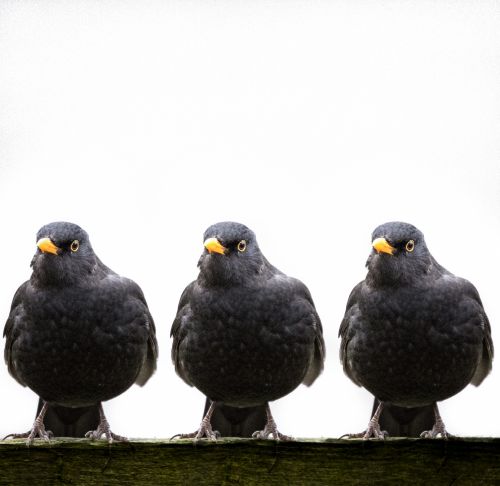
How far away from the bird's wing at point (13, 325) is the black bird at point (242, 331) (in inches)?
31.4

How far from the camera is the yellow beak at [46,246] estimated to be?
386 centimetres

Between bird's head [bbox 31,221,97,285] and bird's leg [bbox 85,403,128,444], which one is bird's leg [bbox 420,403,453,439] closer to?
bird's leg [bbox 85,403,128,444]

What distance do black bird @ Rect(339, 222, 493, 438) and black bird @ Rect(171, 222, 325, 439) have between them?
26cm

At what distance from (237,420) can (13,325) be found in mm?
1298

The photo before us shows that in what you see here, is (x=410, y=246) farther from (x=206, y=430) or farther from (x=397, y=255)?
(x=206, y=430)

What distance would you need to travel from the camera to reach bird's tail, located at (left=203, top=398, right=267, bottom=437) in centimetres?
425

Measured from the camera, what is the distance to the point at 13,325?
4191mm

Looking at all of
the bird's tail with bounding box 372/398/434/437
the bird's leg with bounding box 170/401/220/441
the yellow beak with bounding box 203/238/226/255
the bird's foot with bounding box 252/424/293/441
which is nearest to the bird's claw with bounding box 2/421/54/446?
the bird's leg with bounding box 170/401/220/441

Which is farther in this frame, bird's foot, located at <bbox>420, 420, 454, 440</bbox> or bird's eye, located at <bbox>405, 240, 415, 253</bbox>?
bird's eye, located at <bbox>405, 240, 415, 253</bbox>

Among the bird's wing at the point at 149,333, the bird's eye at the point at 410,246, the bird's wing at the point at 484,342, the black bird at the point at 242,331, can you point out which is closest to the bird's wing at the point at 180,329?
the black bird at the point at 242,331

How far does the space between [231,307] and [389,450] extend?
1314 mm

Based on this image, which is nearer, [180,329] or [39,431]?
[39,431]

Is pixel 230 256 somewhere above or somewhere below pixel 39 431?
above

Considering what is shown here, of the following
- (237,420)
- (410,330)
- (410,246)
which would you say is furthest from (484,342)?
(237,420)
